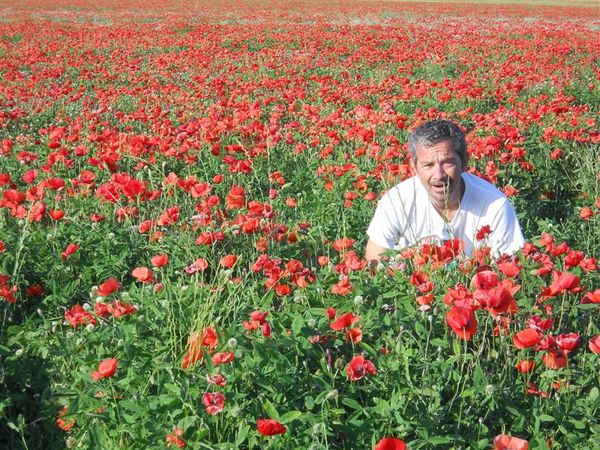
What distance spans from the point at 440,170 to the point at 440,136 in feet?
0.62

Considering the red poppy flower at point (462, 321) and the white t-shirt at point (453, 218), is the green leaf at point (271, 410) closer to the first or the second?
the red poppy flower at point (462, 321)

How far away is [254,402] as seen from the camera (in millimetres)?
2061

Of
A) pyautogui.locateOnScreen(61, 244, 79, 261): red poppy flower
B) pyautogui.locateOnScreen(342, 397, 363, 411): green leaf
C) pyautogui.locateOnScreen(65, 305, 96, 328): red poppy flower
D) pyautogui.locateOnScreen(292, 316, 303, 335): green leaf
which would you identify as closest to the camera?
pyautogui.locateOnScreen(342, 397, 363, 411): green leaf

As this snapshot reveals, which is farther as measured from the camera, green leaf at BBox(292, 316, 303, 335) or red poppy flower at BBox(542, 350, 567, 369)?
green leaf at BBox(292, 316, 303, 335)

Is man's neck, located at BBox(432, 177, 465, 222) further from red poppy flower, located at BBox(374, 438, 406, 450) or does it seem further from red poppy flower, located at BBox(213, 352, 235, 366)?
red poppy flower, located at BBox(374, 438, 406, 450)

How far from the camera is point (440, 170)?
11.0 feet

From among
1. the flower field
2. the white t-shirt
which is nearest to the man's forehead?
the white t-shirt

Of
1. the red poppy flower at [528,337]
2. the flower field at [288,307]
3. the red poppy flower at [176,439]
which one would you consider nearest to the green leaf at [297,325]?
the flower field at [288,307]

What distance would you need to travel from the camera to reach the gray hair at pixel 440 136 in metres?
3.41

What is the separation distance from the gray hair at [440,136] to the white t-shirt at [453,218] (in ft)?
0.70

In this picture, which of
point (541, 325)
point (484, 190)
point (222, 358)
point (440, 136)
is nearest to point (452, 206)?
point (484, 190)

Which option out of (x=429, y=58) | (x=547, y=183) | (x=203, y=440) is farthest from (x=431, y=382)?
(x=429, y=58)

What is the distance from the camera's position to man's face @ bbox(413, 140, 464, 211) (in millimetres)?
3373

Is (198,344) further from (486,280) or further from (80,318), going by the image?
(486,280)
